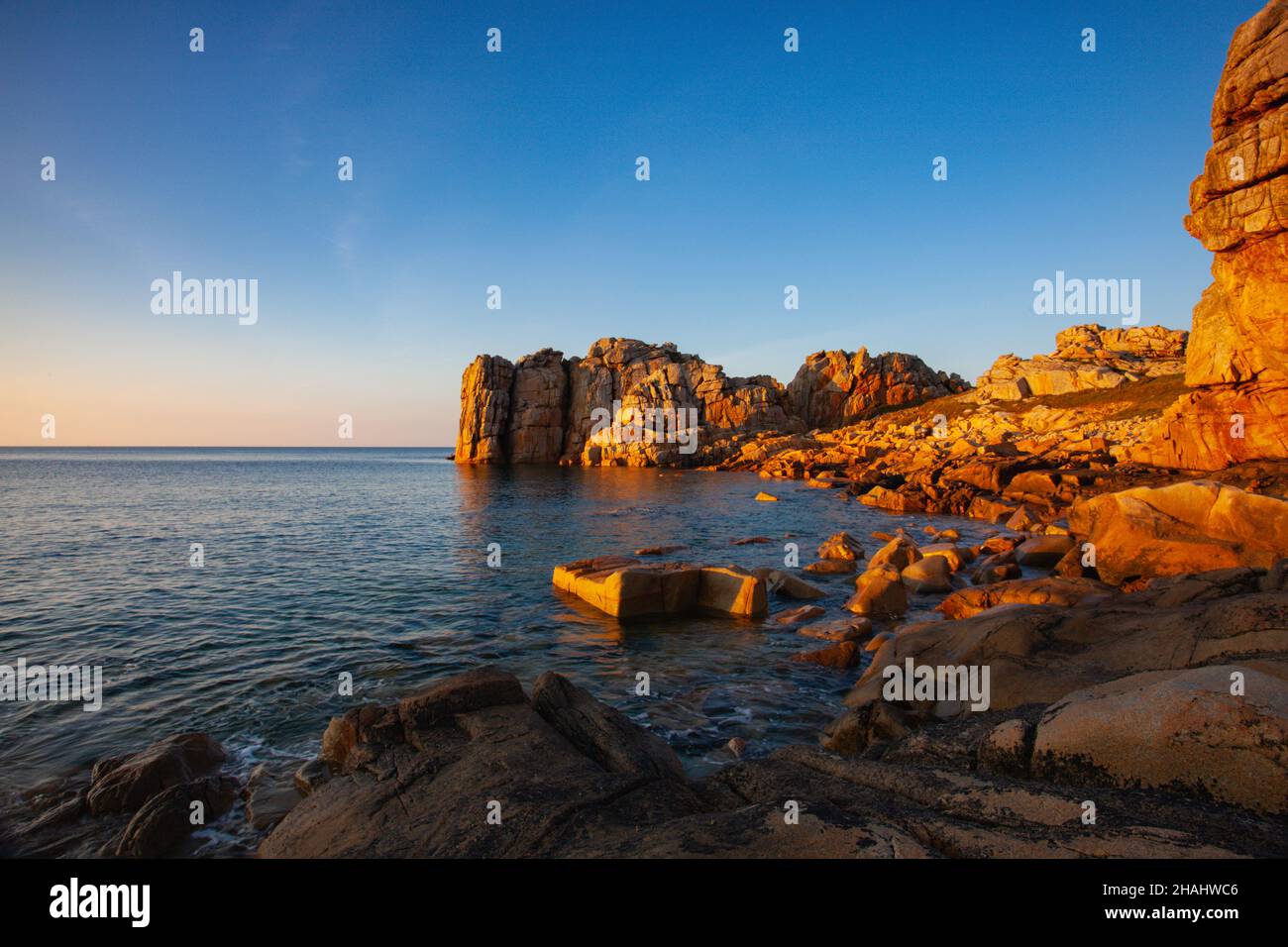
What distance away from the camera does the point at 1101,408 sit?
246 ft

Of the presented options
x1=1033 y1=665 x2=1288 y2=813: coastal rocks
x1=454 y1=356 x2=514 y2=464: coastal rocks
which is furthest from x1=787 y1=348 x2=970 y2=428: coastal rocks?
x1=1033 y1=665 x2=1288 y2=813: coastal rocks

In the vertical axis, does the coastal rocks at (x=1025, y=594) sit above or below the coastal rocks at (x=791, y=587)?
above

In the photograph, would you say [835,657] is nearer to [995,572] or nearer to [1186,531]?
[995,572]

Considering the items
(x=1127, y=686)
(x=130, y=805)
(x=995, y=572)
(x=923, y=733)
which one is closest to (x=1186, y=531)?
(x=995, y=572)

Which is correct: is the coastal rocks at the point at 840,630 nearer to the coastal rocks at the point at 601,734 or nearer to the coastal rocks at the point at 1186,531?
the coastal rocks at the point at 1186,531

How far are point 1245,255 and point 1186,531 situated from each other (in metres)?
24.4

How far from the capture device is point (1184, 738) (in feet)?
19.6

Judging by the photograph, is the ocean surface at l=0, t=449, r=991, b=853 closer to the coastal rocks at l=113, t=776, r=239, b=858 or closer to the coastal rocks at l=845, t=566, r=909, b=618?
the coastal rocks at l=113, t=776, r=239, b=858

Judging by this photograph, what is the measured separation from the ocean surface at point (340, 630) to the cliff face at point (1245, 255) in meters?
14.9

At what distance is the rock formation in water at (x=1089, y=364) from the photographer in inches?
3600

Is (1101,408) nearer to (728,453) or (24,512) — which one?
(728,453)

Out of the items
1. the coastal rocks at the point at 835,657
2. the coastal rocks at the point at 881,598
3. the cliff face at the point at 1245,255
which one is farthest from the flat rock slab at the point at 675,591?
the cliff face at the point at 1245,255

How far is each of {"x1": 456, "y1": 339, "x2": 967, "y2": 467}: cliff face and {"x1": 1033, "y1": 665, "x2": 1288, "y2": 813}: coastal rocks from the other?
9319cm

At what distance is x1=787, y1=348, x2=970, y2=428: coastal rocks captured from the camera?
416ft
